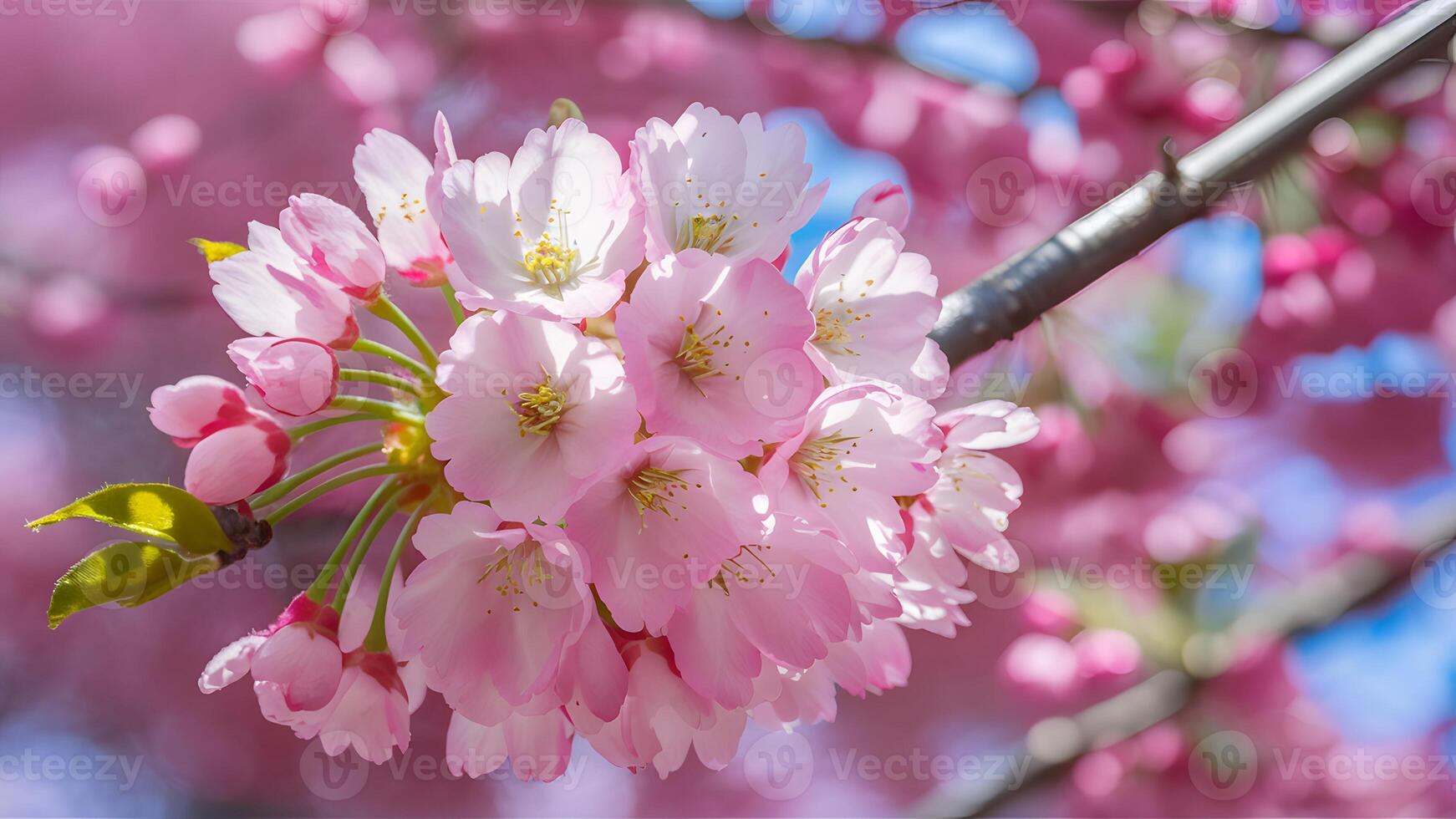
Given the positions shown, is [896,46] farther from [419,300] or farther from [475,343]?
[475,343]

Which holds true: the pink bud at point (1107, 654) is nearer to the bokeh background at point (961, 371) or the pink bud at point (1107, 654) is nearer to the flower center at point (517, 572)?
the bokeh background at point (961, 371)

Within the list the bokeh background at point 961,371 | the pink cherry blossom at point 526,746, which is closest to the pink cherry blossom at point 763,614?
the pink cherry blossom at point 526,746

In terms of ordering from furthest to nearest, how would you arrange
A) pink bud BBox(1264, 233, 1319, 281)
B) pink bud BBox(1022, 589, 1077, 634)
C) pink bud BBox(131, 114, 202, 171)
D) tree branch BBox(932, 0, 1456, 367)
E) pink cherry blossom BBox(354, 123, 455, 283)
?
pink bud BBox(1022, 589, 1077, 634), pink bud BBox(1264, 233, 1319, 281), pink bud BBox(131, 114, 202, 171), tree branch BBox(932, 0, 1456, 367), pink cherry blossom BBox(354, 123, 455, 283)

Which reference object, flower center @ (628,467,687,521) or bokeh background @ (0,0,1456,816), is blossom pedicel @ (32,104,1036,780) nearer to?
flower center @ (628,467,687,521)

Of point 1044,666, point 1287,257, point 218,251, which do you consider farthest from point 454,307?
point 1287,257

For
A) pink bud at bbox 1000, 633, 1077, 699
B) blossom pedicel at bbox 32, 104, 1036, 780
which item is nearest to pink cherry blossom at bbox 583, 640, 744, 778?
blossom pedicel at bbox 32, 104, 1036, 780

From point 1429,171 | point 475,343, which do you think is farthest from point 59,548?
point 1429,171

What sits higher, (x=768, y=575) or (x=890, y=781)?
(x=768, y=575)
